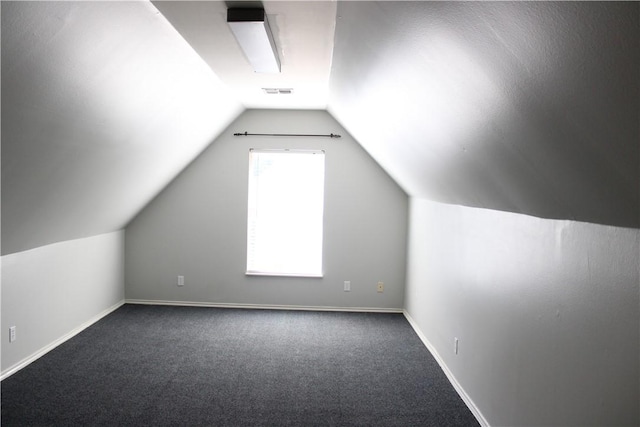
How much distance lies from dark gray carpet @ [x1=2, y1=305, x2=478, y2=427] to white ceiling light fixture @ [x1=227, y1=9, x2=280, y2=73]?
223 centimetres

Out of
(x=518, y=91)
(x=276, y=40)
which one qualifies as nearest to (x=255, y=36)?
(x=276, y=40)

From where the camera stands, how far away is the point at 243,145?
4.89m

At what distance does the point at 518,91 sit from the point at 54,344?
3966mm

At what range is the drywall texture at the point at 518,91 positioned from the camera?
0.89 m

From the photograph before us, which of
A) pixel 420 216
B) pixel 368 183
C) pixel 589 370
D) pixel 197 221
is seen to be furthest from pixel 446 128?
pixel 197 221

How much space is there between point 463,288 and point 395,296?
2019 millimetres

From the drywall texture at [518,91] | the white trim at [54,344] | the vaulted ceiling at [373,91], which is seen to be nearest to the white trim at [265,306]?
the white trim at [54,344]

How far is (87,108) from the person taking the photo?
7.29 ft

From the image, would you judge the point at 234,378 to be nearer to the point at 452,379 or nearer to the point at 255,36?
the point at 452,379

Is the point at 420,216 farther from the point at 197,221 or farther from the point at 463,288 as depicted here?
the point at 197,221

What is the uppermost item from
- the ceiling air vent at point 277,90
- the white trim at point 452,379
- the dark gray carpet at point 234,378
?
the ceiling air vent at point 277,90

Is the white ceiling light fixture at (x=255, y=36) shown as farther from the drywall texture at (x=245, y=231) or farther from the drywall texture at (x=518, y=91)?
the drywall texture at (x=245, y=231)

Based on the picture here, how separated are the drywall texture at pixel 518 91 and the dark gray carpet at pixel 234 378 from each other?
1515mm

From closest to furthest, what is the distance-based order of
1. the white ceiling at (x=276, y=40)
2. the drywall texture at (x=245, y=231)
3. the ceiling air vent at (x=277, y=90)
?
the white ceiling at (x=276, y=40) < the ceiling air vent at (x=277, y=90) < the drywall texture at (x=245, y=231)
